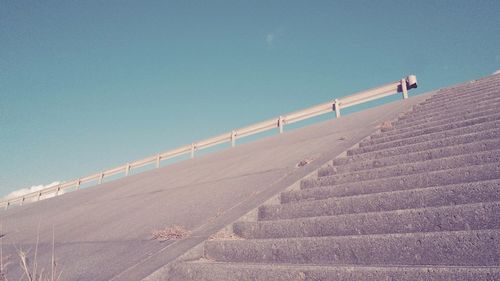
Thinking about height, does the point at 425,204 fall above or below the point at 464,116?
below

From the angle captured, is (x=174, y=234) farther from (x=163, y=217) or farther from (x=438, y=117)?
(x=438, y=117)

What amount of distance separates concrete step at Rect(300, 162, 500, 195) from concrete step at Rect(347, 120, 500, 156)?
1.45 meters

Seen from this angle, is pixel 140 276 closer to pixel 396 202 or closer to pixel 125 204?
pixel 396 202

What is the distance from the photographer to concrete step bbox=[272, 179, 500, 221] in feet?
10.1

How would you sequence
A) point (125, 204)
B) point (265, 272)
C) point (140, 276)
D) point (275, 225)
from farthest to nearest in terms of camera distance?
1. point (125, 204)
2. point (275, 225)
3. point (140, 276)
4. point (265, 272)

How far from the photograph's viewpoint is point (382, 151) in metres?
5.23

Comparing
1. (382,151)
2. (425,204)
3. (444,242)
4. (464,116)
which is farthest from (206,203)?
(464,116)

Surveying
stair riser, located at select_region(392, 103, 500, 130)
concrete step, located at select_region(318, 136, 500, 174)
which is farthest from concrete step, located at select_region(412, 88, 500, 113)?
concrete step, located at select_region(318, 136, 500, 174)

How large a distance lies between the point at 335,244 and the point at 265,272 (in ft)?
2.14

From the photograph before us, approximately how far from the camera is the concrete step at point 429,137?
16.0 ft

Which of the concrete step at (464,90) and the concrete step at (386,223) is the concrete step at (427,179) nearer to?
the concrete step at (386,223)

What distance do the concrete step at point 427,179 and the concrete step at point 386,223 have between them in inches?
31.6

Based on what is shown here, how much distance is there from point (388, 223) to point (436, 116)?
4.59m

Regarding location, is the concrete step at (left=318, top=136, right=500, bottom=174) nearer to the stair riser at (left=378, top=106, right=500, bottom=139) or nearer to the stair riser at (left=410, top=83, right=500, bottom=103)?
the stair riser at (left=378, top=106, right=500, bottom=139)
